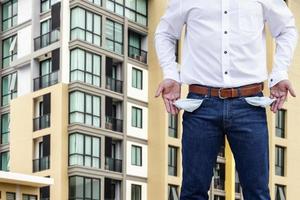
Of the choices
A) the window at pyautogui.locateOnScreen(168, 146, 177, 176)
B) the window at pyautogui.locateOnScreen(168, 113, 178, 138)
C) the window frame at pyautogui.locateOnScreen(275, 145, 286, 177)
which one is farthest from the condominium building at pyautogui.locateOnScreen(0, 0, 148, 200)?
the window frame at pyautogui.locateOnScreen(275, 145, 286, 177)

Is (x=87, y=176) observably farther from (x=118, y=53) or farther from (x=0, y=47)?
(x=0, y=47)

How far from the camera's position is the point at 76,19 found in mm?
51188

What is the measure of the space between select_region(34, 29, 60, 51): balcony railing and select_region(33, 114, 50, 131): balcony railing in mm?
4276

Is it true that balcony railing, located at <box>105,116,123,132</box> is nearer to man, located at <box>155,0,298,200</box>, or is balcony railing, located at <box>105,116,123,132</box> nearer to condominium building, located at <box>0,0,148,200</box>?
condominium building, located at <box>0,0,148,200</box>

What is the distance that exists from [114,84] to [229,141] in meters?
47.8

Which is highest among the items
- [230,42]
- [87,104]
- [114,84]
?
[114,84]

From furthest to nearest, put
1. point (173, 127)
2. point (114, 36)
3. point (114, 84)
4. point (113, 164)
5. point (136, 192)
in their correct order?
1. point (173, 127)
2. point (136, 192)
3. point (114, 36)
4. point (114, 84)
5. point (113, 164)

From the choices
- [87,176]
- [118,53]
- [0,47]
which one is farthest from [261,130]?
[0,47]

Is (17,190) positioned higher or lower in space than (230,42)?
higher

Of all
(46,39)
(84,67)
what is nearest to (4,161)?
(46,39)

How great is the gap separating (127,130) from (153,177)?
328 centimetres

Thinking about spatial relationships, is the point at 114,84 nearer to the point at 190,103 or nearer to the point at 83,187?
the point at 83,187

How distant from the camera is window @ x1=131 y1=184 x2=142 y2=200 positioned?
5281 centimetres

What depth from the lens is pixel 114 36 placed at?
52906 mm
